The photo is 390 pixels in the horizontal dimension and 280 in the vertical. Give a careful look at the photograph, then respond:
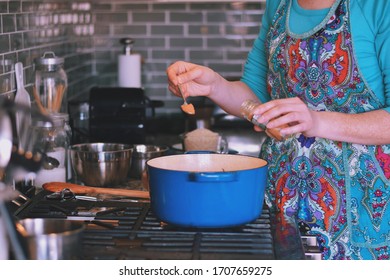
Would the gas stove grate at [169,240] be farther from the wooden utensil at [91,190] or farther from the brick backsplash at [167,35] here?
the brick backsplash at [167,35]

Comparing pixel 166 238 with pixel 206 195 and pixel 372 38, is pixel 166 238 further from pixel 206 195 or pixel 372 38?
pixel 372 38

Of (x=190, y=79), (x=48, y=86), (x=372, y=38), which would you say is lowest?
(x=48, y=86)

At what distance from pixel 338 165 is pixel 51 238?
106cm

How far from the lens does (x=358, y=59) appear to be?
208cm

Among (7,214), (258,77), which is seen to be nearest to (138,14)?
(258,77)

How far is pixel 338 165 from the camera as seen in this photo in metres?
2.14

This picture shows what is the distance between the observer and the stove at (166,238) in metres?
1.59

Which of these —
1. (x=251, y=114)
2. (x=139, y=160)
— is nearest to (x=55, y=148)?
(x=139, y=160)

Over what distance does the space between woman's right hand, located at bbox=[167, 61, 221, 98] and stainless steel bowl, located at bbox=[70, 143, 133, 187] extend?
1.46 feet

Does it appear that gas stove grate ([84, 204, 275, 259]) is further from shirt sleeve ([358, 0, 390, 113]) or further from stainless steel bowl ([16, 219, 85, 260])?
shirt sleeve ([358, 0, 390, 113])

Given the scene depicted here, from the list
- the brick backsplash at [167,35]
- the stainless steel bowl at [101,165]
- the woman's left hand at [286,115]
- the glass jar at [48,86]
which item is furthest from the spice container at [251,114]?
the brick backsplash at [167,35]

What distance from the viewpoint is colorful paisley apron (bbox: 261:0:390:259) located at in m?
2.11

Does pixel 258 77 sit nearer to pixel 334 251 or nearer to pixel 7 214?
pixel 334 251

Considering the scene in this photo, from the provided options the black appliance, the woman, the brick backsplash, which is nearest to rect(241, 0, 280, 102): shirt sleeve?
the woman
